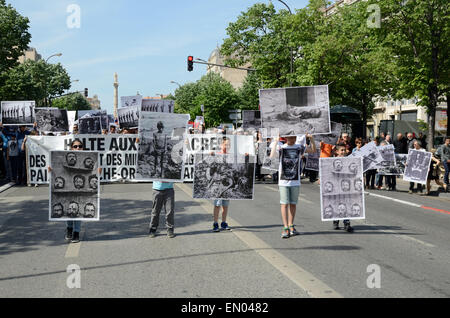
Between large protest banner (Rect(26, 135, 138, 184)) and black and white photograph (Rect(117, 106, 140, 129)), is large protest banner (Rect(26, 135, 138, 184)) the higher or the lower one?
the lower one

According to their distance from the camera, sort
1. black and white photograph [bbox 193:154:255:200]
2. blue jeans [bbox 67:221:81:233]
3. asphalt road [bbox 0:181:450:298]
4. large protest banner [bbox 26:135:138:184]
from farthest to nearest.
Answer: large protest banner [bbox 26:135:138:184] < black and white photograph [bbox 193:154:255:200] < blue jeans [bbox 67:221:81:233] < asphalt road [bbox 0:181:450:298]

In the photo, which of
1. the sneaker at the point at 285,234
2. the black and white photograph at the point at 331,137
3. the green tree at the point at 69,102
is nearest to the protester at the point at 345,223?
the sneaker at the point at 285,234

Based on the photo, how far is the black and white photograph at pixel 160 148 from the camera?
8766 mm

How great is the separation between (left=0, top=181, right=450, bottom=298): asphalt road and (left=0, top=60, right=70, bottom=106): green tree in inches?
1236

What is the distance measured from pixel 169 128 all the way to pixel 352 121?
85.5 feet

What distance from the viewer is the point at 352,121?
109 ft

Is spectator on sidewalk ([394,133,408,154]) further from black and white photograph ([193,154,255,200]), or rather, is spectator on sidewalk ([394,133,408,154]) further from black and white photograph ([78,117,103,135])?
black and white photograph ([193,154,255,200])

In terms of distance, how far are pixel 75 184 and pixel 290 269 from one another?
4.11 m

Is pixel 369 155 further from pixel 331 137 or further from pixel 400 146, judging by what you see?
pixel 400 146

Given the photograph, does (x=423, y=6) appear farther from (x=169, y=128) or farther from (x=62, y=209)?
(x=62, y=209)

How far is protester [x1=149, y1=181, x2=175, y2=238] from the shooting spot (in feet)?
28.5

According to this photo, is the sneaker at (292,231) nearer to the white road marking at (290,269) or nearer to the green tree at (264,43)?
the white road marking at (290,269)

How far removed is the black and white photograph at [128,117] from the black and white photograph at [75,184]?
11.7 m

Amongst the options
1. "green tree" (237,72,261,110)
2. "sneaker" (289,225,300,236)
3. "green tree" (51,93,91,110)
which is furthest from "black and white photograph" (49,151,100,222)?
"green tree" (51,93,91,110)
